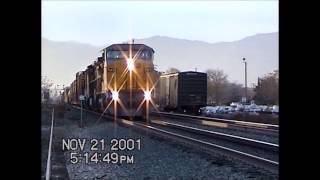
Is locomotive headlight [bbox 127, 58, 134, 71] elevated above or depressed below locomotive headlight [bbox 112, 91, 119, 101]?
above

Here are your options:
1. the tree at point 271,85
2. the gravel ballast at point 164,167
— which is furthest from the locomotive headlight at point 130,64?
the gravel ballast at point 164,167

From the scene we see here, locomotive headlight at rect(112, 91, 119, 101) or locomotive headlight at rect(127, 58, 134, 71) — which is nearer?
locomotive headlight at rect(112, 91, 119, 101)

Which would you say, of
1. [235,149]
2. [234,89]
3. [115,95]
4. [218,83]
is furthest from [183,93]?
[234,89]

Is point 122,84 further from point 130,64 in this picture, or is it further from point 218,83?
point 218,83

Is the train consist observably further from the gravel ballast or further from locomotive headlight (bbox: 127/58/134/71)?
the gravel ballast

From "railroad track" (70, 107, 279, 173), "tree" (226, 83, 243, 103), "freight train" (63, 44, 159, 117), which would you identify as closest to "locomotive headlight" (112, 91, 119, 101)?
"freight train" (63, 44, 159, 117)

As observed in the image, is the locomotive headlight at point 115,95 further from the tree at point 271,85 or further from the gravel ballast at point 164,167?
the gravel ballast at point 164,167
